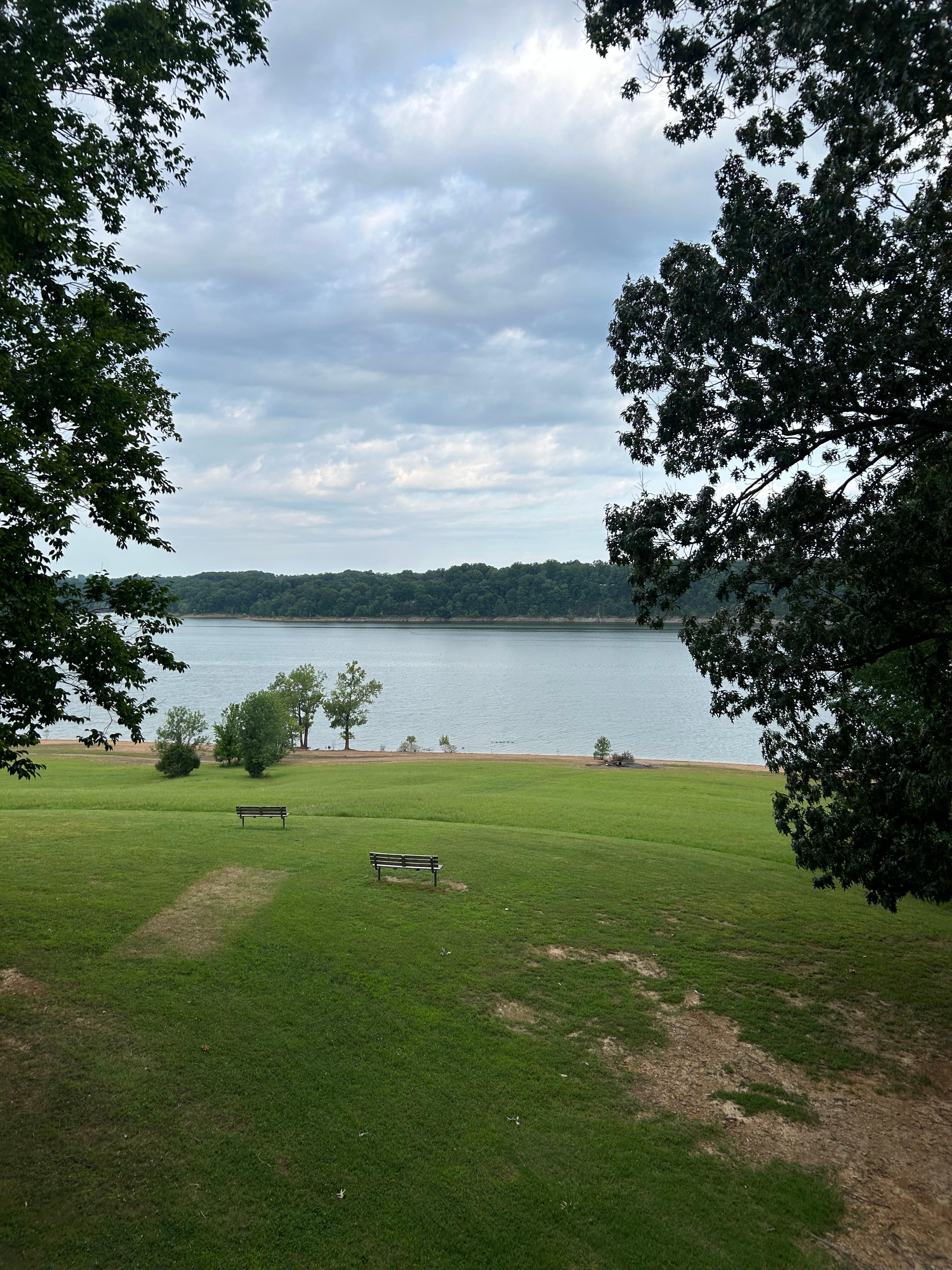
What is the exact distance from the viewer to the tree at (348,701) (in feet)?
217

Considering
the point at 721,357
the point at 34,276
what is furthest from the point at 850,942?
the point at 34,276

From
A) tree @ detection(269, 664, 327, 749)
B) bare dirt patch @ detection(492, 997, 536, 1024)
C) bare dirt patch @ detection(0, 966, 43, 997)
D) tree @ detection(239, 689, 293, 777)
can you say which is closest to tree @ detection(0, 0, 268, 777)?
bare dirt patch @ detection(0, 966, 43, 997)

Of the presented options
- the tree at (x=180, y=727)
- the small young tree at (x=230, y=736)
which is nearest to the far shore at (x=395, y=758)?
the tree at (x=180, y=727)

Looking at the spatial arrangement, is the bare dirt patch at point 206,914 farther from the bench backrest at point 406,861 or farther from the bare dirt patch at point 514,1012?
the bare dirt patch at point 514,1012

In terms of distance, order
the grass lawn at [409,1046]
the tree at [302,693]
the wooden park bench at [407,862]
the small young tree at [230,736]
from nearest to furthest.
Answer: the grass lawn at [409,1046]
the wooden park bench at [407,862]
the small young tree at [230,736]
the tree at [302,693]

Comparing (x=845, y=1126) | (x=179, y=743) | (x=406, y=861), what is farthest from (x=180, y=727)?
(x=845, y=1126)

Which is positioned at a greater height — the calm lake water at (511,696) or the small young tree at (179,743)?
the small young tree at (179,743)

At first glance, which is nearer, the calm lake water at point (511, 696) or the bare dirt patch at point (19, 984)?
the bare dirt patch at point (19, 984)

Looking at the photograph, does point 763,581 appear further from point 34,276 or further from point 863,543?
point 34,276

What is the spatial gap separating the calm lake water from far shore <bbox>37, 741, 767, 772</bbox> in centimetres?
390

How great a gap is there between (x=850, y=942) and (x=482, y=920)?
25.1 feet

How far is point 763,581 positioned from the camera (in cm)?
1277

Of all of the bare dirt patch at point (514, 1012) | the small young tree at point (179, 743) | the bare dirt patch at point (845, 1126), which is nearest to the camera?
the bare dirt patch at point (845, 1126)

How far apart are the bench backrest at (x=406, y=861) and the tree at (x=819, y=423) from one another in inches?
279
